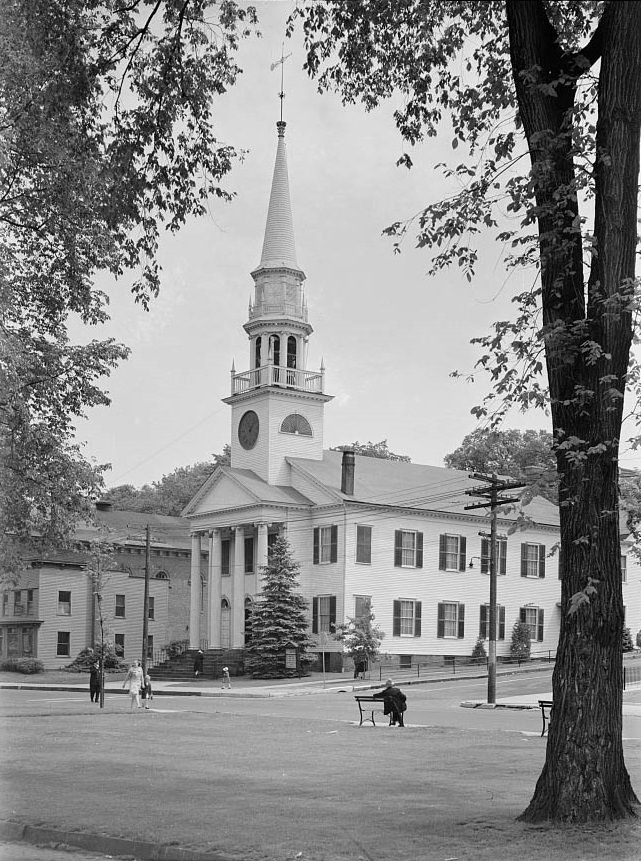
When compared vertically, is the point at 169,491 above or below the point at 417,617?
above

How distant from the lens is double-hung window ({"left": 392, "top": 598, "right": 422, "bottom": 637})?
57844mm

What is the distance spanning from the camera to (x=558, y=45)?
11031mm

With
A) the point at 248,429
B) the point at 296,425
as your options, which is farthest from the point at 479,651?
the point at 248,429

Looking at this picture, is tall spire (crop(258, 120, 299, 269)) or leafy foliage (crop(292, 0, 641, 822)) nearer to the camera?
leafy foliage (crop(292, 0, 641, 822))

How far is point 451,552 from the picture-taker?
200 ft

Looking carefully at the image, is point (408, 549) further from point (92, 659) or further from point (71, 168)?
point (71, 168)

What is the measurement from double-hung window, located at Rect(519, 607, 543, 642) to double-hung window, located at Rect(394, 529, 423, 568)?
873 centimetres

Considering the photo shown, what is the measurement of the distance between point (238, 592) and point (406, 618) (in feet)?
29.3

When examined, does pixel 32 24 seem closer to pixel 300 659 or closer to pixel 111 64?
pixel 111 64

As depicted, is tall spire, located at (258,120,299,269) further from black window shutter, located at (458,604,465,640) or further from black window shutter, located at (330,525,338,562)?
black window shutter, located at (458,604,465,640)

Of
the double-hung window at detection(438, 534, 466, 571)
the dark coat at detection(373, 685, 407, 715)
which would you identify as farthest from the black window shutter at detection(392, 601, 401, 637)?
the dark coat at detection(373, 685, 407, 715)

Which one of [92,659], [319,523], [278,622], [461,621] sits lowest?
[92,659]

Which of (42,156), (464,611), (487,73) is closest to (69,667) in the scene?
(464,611)

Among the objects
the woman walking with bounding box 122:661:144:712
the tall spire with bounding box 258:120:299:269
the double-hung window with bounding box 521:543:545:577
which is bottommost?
the woman walking with bounding box 122:661:144:712
